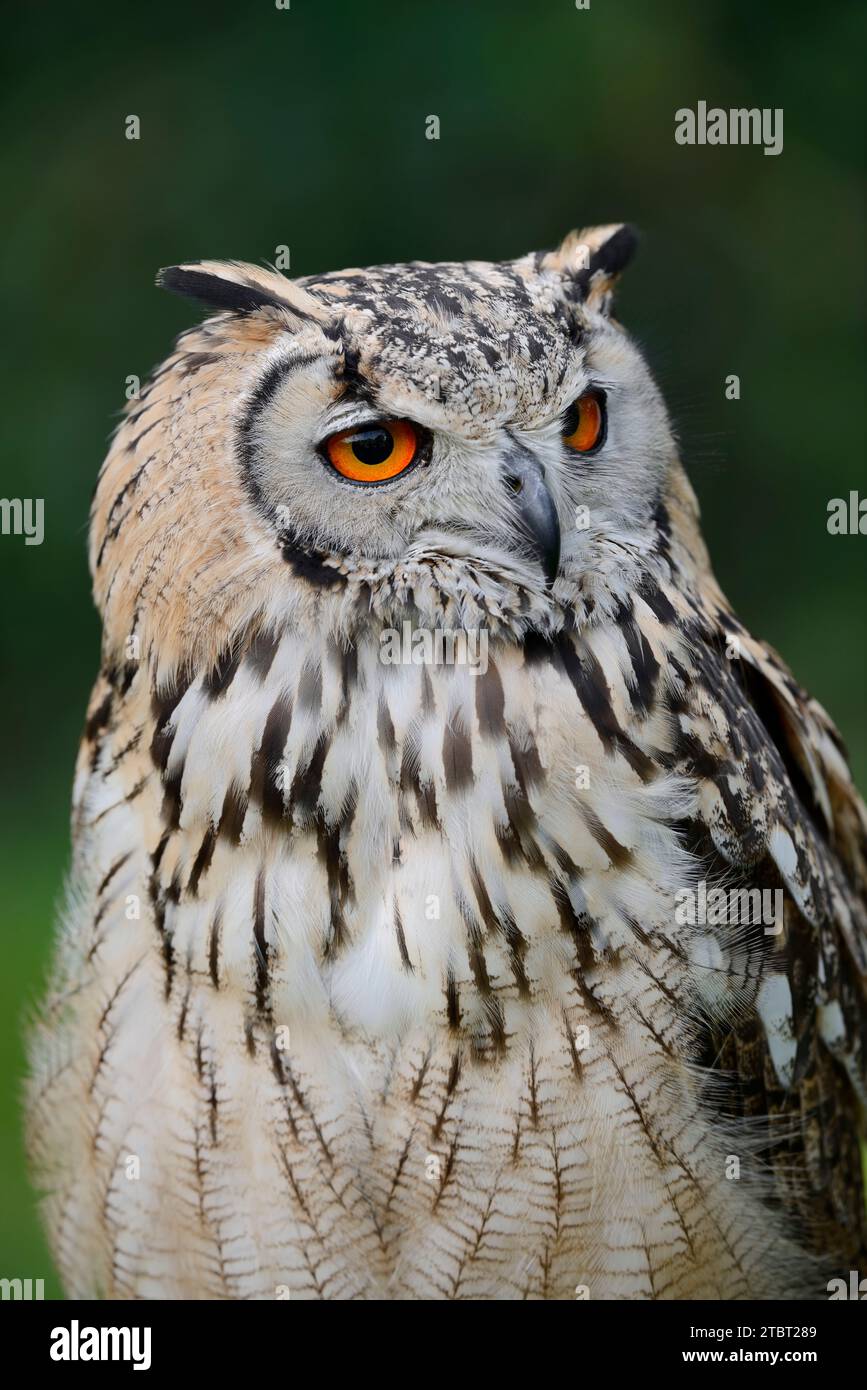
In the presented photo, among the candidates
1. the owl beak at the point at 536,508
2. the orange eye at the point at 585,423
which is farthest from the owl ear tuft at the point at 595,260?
the owl beak at the point at 536,508

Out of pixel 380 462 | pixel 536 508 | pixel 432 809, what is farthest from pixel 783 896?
pixel 380 462

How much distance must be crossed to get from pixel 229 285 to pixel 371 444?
274mm

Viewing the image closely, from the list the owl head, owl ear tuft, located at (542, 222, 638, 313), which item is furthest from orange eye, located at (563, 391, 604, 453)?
owl ear tuft, located at (542, 222, 638, 313)

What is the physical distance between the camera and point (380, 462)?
1678 mm

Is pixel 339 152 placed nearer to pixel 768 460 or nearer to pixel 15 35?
pixel 15 35

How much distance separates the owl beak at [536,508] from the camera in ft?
5.50

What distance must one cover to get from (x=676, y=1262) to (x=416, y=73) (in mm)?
3606

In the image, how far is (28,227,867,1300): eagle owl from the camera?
67.1 inches

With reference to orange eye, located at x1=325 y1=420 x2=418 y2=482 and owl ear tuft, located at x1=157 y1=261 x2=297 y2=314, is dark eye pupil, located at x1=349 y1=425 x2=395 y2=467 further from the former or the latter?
owl ear tuft, located at x1=157 y1=261 x2=297 y2=314

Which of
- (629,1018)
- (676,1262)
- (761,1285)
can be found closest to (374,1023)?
(629,1018)

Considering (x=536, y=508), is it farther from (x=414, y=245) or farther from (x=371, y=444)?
(x=414, y=245)

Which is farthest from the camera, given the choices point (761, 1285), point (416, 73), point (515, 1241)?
point (416, 73)

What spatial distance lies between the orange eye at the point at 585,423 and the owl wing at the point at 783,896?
8.1 inches

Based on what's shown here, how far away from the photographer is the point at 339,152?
447 cm
